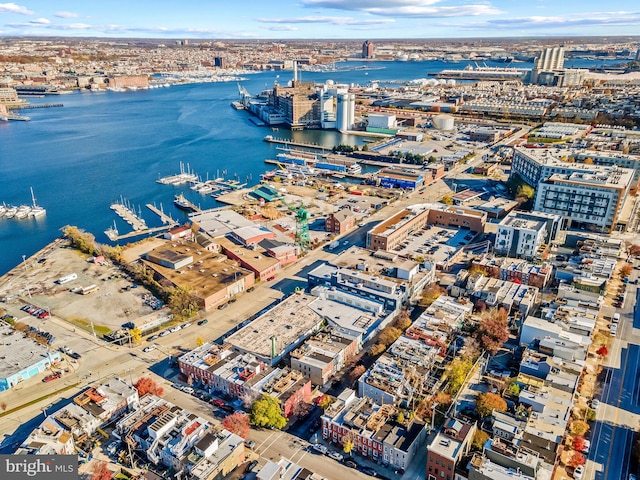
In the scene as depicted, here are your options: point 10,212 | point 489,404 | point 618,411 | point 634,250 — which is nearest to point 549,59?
point 634,250

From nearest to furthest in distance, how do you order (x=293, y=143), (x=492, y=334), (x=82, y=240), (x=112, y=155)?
1. (x=492, y=334)
2. (x=82, y=240)
3. (x=112, y=155)
4. (x=293, y=143)

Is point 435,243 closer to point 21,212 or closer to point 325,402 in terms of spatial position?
point 325,402

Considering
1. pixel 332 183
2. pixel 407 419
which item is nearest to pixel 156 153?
pixel 332 183

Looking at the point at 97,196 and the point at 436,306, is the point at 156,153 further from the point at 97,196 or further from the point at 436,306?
the point at 436,306

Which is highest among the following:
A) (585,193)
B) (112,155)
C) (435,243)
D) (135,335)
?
(585,193)

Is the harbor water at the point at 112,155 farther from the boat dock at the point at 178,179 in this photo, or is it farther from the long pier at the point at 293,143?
the long pier at the point at 293,143

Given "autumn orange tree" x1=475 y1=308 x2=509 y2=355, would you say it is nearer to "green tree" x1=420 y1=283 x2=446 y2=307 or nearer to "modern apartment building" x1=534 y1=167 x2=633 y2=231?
"green tree" x1=420 y1=283 x2=446 y2=307

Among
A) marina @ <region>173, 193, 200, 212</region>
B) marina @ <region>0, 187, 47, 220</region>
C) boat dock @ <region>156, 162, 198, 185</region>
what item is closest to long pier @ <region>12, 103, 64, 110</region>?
boat dock @ <region>156, 162, 198, 185</region>
